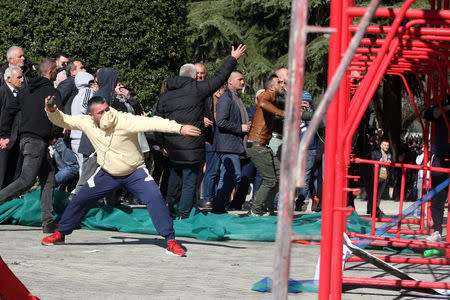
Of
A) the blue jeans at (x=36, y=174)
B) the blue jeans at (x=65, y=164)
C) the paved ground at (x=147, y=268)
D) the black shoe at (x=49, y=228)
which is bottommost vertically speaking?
the paved ground at (x=147, y=268)

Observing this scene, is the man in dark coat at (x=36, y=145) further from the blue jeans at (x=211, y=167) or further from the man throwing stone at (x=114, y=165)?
the blue jeans at (x=211, y=167)

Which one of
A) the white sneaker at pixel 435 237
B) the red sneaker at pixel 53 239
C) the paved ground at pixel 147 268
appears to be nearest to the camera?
the paved ground at pixel 147 268

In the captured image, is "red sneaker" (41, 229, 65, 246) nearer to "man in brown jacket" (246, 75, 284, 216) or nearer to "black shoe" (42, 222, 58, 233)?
"black shoe" (42, 222, 58, 233)

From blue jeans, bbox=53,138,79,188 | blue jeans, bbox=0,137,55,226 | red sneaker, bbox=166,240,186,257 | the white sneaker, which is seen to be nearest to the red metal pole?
red sneaker, bbox=166,240,186,257

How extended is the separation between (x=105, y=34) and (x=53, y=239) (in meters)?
9.71

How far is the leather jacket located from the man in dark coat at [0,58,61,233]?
2.90 metres

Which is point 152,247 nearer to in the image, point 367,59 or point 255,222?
point 255,222

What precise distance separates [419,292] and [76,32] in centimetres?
1219

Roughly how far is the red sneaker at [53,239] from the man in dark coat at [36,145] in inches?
26.2

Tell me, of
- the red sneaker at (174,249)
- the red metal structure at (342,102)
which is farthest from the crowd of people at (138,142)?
the red metal structure at (342,102)

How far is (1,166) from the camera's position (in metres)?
9.12

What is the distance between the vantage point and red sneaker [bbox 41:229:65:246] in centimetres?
777

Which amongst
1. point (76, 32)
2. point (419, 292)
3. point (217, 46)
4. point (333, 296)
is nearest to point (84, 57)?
point (76, 32)

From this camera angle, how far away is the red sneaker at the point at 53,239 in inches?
306
